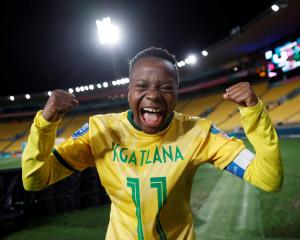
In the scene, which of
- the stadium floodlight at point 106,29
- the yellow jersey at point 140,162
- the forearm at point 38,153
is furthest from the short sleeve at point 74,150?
the stadium floodlight at point 106,29

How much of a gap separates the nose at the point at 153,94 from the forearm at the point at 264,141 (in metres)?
0.43

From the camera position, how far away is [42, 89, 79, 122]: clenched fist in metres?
1.53

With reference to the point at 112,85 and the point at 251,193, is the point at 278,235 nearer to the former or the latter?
the point at 251,193

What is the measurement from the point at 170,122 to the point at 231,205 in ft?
12.5

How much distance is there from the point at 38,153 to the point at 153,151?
60 centimetres

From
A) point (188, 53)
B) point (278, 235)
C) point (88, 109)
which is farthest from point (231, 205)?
point (88, 109)

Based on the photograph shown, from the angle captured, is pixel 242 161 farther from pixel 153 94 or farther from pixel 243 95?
pixel 153 94

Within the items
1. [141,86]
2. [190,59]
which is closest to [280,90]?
[190,59]

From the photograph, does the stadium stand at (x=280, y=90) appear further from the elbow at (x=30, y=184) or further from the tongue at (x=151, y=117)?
the elbow at (x=30, y=184)

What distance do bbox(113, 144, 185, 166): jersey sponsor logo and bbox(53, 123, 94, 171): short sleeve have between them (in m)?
0.28

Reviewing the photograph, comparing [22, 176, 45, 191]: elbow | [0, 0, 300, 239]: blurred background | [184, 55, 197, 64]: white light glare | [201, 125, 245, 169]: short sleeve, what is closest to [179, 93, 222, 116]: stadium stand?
A: [0, 0, 300, 239]: blurred background

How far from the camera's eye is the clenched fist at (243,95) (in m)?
1.46

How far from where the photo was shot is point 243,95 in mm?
1467

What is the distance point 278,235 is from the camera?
363 cm
